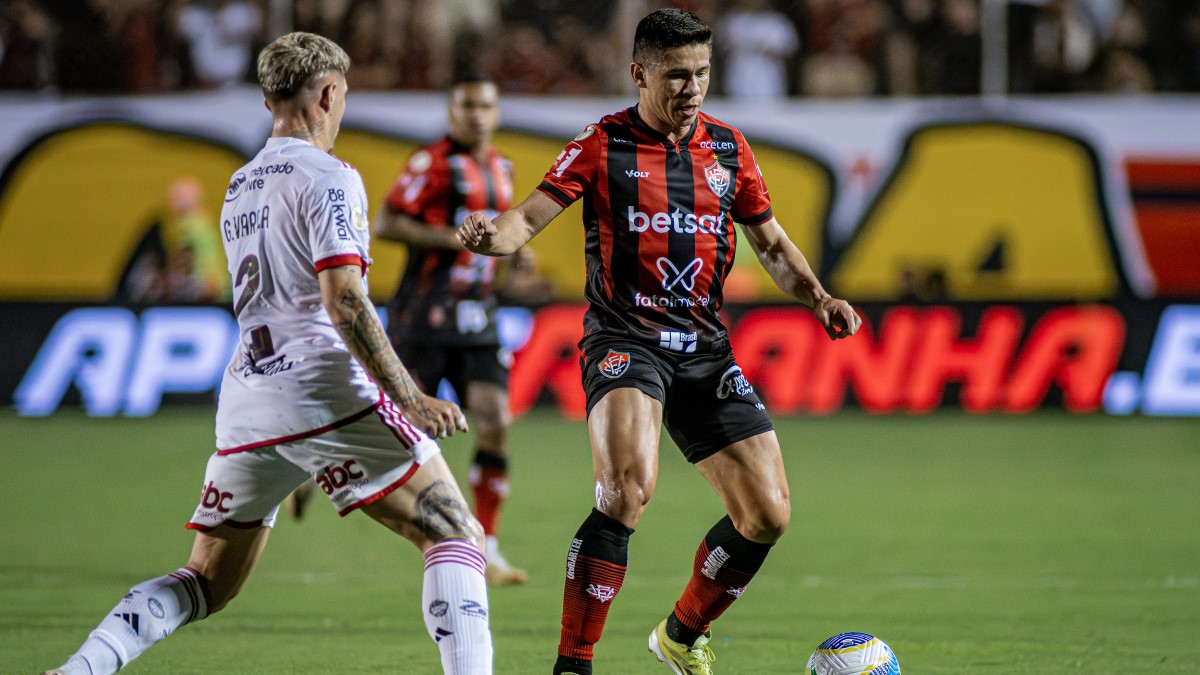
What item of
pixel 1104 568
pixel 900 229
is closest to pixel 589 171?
pixel 1104 568

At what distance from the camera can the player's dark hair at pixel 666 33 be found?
4.96 metres

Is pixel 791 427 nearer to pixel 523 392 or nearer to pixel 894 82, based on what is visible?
pixel 523 392

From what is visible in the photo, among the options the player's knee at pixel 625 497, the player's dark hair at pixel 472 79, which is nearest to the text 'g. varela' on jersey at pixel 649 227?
the player's knee at pixel 625 497

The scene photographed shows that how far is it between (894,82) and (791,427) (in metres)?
6.49

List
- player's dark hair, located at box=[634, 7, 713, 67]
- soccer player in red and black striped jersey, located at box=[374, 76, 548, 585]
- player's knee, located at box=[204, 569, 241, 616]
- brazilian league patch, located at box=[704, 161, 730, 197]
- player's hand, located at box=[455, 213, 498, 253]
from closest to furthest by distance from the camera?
player's knee, located at box=[204, 569, 241, 616], player's hand, located at box=[455, 213, 498, 253], player's dark hair, located at box=[634, 7, 713, 67], brazilian league patch, located at box=[704, 161, 730, 197], soccer player in red and black striped jersey, located at box=[374, 76, 548, 585]

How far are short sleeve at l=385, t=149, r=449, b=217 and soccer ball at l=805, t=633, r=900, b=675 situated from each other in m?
3.67

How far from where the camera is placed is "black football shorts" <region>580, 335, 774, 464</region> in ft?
16.4

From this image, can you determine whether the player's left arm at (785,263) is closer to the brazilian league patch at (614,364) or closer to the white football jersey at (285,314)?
the brazilian league patch at (614,364)

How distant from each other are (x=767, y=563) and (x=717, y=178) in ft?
9.97

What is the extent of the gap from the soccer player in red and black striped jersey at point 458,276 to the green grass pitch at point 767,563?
2.90 ft

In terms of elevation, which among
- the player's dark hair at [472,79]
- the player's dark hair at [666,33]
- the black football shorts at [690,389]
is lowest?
the black football shorts at [690,389]

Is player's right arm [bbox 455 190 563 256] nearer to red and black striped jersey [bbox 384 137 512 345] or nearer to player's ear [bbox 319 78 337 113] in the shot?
player's ear [bbox 319 78 337 113]

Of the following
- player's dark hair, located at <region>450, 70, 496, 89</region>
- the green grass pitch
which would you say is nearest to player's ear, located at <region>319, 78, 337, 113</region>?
the green grass pitch

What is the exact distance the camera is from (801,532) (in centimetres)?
866
